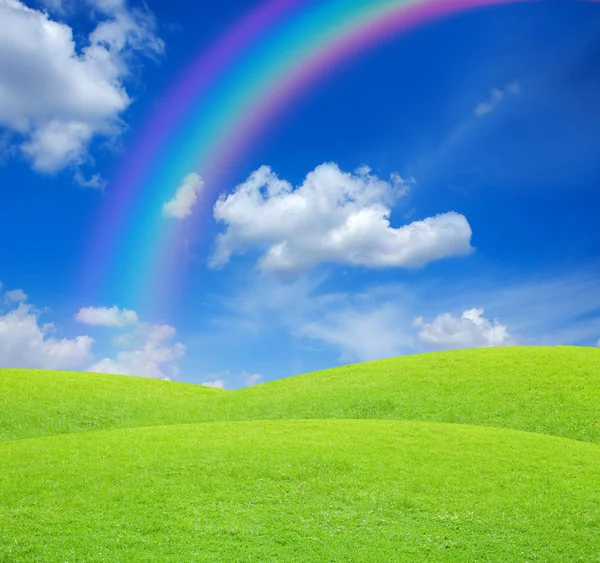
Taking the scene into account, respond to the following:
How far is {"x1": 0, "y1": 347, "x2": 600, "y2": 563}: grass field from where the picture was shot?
1681 centimetres

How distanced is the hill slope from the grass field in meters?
0.16

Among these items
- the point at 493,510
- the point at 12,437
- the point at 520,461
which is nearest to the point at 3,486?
the point at 12,437

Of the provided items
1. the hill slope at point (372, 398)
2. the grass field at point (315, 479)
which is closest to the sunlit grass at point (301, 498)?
the grass field at point (315, 479)

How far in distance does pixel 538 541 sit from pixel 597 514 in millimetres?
3232

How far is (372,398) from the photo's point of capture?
36.6 meters

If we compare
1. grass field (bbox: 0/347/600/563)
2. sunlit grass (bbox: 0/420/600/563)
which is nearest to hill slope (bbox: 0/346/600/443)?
grass field (bbox: 0/347/600/563)

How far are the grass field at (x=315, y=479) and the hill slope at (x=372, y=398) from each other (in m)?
0.16

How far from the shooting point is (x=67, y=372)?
47812 millimetres

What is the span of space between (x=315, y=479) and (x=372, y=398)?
16.1m

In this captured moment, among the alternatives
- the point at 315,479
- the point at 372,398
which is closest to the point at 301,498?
the point at 315,479

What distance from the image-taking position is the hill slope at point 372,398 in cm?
3316

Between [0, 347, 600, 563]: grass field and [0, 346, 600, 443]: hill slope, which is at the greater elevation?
[0, 346, 600, 443]: hill slope

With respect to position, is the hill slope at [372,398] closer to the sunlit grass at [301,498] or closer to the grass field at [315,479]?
the grass field at [315,479]

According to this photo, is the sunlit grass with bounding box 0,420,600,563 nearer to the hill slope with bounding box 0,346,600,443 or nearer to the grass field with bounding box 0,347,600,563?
the grass field with bounding box 0,347,600,563
